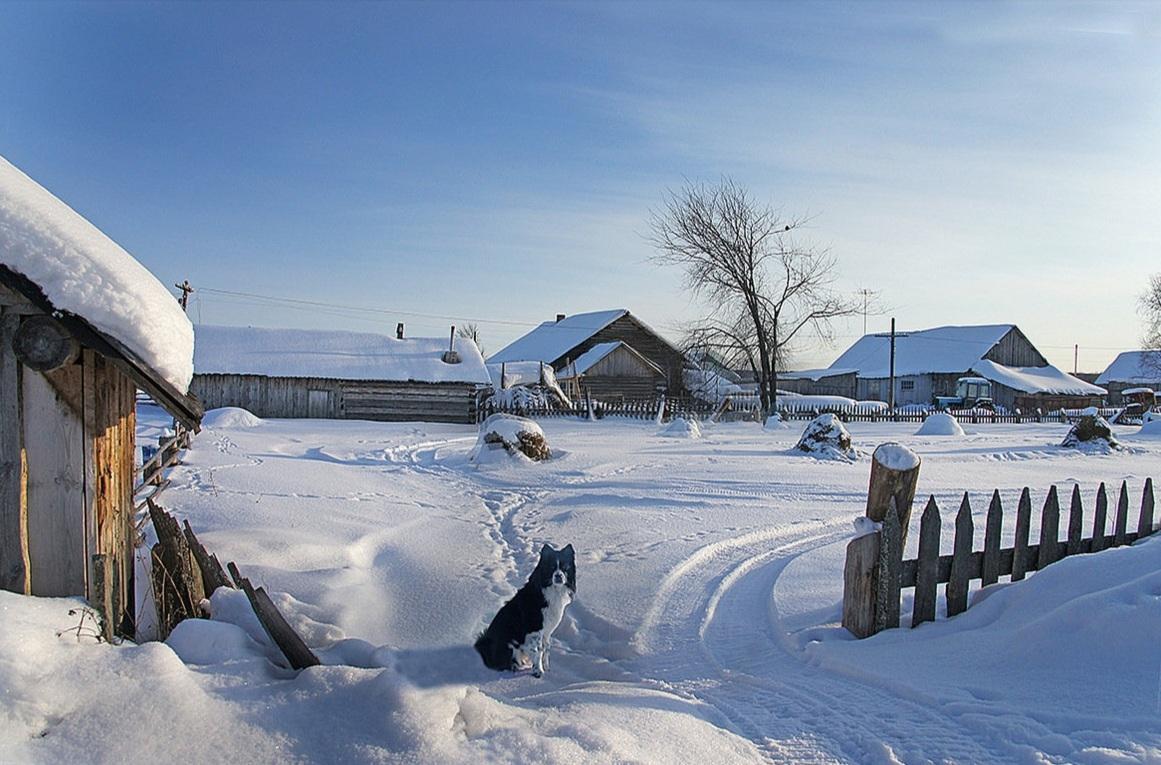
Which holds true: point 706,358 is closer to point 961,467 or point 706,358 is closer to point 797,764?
point 961,467

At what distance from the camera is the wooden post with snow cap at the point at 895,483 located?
18.2ft

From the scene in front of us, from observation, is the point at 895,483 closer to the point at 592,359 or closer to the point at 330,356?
the point at 330,356

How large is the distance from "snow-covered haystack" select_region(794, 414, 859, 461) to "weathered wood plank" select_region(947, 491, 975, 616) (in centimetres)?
1316

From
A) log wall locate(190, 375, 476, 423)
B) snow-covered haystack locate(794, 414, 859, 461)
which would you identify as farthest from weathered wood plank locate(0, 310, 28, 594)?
log wall locate(190, 375, 476, 423)

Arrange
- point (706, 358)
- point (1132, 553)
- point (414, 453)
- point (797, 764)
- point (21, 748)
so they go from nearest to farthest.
A: point (21, 748) < point (797, 764) < point (1132, 553) < point (414, 453) < point (706, 358)

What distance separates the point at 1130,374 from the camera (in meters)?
70.1

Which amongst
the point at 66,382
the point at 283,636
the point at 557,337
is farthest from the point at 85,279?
the point at 557,337

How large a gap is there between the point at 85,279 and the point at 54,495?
1170 millimetres

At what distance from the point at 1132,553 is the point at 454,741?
4.77 metres

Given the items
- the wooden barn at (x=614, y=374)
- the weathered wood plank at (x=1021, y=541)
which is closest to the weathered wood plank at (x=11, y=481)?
the weathered wood plank at (x=1021, y=541)

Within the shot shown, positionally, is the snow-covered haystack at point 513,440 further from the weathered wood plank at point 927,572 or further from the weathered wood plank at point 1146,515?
the weathered wood plank at point 927,572

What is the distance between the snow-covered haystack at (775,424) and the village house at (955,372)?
2623 cm

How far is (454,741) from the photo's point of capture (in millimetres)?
3664

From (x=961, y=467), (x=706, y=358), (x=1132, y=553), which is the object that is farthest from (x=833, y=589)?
(x=706, y=358)
